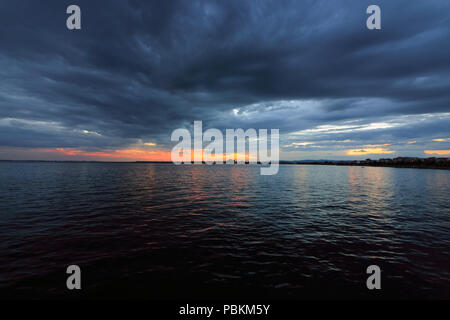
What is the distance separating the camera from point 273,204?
89.6ft

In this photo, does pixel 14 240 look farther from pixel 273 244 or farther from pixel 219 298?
pixel 273 244

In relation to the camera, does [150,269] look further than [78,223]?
No

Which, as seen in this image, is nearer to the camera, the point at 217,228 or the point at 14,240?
the point at 14,240

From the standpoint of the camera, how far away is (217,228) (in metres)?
17.0

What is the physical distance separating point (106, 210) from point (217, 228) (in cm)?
1437

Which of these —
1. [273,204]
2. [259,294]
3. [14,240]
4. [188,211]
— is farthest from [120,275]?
[273,204]

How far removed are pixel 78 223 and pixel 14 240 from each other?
14.1 ft

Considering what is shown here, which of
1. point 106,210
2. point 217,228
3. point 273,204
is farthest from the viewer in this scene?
point 273,204
